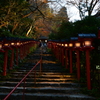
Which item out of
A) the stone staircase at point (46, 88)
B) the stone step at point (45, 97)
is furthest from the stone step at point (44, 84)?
the stone step at point (45, 97)

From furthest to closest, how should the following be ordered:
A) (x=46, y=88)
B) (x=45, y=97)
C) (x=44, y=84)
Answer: (x=44, y=84)
(x=46, y=88)
(x=45, y=97)

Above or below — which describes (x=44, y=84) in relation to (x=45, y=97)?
above

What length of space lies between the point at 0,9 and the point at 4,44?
322cm

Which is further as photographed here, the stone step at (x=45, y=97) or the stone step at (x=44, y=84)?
the stone step at (x=44, y=84)

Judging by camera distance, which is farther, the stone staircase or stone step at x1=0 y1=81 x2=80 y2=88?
stone step at x1=0 y1=81 x2=80 y2=88

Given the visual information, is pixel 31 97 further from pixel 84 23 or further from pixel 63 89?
pixel 84 23

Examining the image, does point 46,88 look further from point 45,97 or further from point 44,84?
point 45,97

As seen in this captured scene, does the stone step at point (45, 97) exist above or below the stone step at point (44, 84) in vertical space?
below

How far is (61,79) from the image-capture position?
621cm

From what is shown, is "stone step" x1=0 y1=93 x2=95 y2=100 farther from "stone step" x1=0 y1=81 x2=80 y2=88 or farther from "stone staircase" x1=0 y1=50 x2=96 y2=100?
"stone step" x1=0 y1=81 x2=80 y2=88

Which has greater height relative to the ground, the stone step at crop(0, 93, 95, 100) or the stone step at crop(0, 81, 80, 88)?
the stone step at crop(0, 81, 80, 88)

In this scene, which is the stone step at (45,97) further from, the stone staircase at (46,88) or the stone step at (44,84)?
the stone step at (44,84)

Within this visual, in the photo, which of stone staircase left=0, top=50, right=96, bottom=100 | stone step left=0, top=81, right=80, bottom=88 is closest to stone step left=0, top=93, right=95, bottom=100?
stone staircase left=0, top=50, right=96, bottom=100

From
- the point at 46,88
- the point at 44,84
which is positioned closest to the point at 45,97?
the point at 46,88
